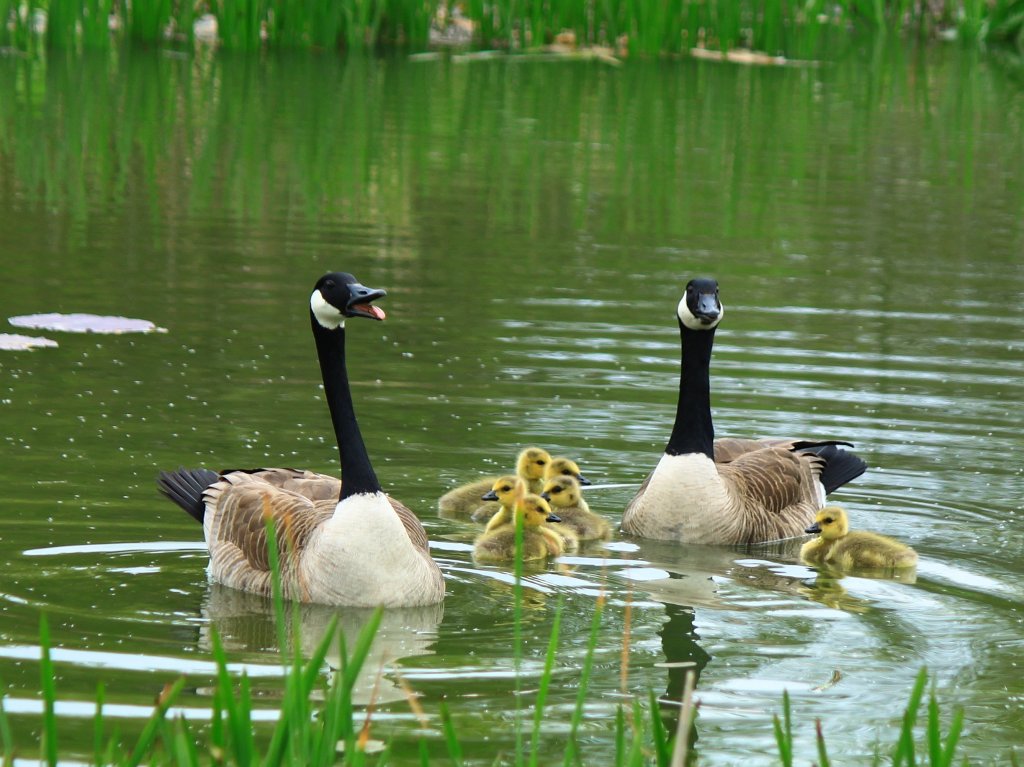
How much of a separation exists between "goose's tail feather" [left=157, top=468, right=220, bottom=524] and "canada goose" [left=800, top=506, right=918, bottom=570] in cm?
309

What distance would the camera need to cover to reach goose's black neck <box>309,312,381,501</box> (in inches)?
292

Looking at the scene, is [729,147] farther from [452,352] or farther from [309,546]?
[309,546]

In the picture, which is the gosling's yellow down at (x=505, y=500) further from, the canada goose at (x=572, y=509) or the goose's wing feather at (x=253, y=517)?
the goose's wing feather at (x=253, y=517)

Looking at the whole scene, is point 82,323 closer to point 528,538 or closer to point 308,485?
point 308,485

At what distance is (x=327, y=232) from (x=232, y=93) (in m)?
9.41

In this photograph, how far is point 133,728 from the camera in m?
5.84

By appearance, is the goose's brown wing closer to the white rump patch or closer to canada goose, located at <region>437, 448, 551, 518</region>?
canada goose, located at <region>437, 448, 551, 518</region>

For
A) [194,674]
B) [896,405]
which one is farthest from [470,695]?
[896,405]

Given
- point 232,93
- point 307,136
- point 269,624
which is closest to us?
point 269,624

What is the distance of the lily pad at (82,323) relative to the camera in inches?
475

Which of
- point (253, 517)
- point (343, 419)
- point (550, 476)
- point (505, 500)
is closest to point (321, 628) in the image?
point (253, 517)

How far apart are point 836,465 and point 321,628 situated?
3.90m

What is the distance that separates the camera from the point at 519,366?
39.2 ft

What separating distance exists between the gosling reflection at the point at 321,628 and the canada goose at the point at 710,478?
200 centimetres
